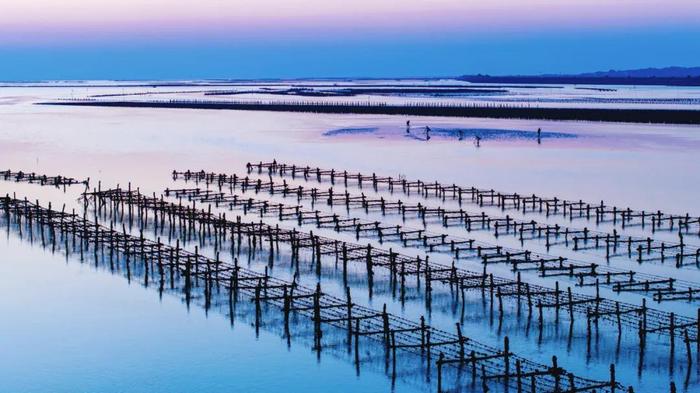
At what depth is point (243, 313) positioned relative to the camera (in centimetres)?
2356

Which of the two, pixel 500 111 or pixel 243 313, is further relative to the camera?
pixel 500 111

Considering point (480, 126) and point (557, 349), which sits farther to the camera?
point (480, 126)

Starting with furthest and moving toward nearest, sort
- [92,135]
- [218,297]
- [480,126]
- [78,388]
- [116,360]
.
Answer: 1. [480,126]
2. [92,135]
3. [218,297]
4. [116,360]
5. [78,388]

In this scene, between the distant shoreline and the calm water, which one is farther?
the distant shoreline

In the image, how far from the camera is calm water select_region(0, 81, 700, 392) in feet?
64.7

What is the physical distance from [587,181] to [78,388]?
34.8 m

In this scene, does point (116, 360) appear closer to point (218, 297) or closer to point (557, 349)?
point (218, 297)

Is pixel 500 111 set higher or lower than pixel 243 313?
higher

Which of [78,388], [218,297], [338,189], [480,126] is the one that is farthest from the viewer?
[480,126]

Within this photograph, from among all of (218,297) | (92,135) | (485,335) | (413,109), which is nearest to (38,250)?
(218,297)

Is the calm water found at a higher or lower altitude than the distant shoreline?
lower

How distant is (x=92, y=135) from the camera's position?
81.7m

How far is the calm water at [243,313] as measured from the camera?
19.7m

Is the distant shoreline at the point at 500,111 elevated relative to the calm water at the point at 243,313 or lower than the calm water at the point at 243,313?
elevated
